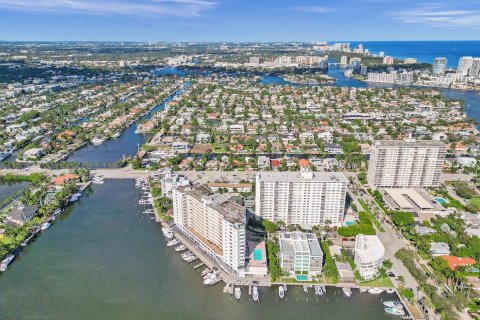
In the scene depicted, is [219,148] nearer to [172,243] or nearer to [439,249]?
[172,243]

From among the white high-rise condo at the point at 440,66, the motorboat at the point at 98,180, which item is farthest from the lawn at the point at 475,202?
the white high-rise condo at the point at 440,66

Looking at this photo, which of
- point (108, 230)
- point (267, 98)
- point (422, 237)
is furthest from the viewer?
point (267, 98)

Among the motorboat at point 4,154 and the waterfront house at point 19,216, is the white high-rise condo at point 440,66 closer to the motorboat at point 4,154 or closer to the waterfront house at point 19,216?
the motorboat at point 4,154

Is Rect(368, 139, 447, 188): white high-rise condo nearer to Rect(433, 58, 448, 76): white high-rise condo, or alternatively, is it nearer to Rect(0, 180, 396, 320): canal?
Rect(0, 180, 396, 320): canal

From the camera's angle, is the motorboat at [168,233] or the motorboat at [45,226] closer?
the motorboat at [168,233]

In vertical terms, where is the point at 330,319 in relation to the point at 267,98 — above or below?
below

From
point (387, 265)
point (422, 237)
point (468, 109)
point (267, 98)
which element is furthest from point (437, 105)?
point (387, 265)

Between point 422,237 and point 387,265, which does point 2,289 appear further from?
point 422,237
